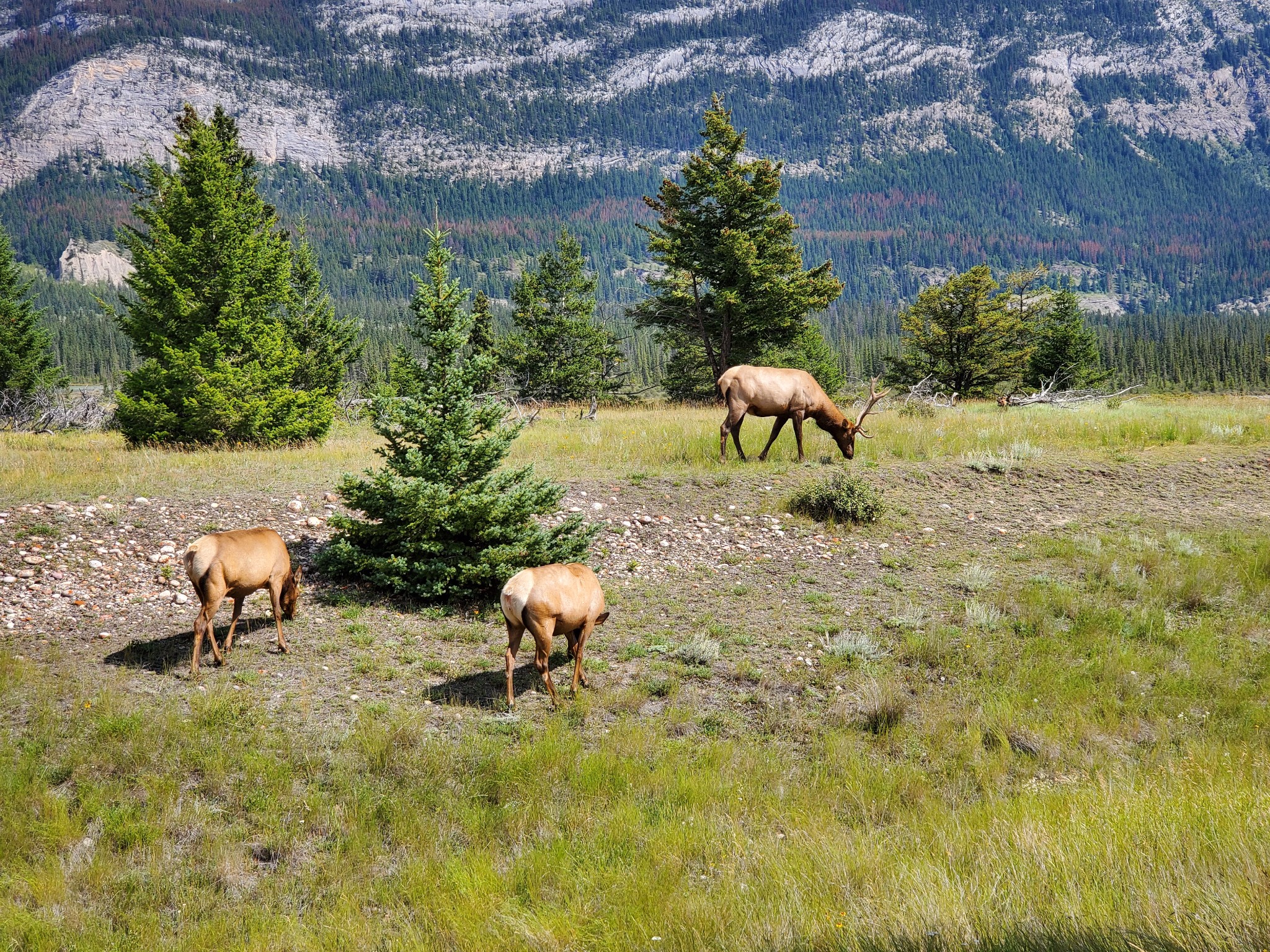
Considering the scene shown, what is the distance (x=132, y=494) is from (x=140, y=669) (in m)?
5.20

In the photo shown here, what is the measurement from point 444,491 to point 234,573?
2352 millimetres

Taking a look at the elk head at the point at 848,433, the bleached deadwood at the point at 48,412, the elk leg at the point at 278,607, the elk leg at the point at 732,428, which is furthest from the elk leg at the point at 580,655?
the bleached deadwood at the point at 48,412

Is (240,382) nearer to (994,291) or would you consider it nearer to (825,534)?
(825,534)

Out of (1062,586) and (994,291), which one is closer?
(1062,586)

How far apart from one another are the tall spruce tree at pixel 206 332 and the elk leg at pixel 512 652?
13467 mm

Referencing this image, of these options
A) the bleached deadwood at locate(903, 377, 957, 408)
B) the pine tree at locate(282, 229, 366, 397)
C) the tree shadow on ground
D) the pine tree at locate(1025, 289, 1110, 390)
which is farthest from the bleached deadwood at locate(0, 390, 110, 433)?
the pine tree at locate(1025, 289, 1110, 390)

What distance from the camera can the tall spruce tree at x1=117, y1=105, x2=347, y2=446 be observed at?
17219 mm

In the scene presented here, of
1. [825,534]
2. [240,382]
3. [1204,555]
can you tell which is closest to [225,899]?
[825,534]

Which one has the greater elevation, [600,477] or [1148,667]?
[600,477]

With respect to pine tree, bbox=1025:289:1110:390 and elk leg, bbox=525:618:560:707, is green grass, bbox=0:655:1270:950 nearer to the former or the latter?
elk leg, bbox=525:618:560:707

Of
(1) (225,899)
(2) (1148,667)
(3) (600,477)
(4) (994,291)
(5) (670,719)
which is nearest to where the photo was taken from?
(1) (225,899)

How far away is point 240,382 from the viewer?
17422mm

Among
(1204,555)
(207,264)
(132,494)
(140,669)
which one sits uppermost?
(207,264)

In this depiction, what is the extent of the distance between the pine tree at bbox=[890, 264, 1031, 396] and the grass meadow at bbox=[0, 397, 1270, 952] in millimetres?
27274
